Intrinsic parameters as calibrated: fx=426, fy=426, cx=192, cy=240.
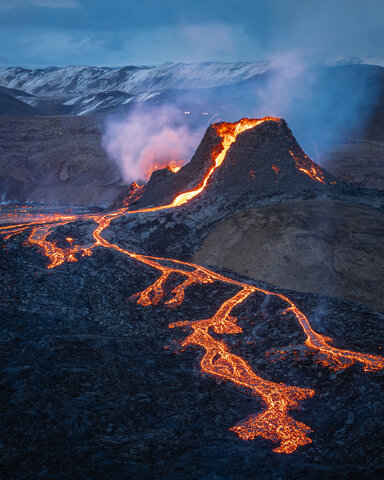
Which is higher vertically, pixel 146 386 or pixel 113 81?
pixel 113 81

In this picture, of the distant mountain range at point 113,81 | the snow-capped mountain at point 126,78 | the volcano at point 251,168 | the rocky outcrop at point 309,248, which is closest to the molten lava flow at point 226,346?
the rocky outcrop at point 309,248

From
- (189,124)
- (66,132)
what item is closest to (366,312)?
(189,124)

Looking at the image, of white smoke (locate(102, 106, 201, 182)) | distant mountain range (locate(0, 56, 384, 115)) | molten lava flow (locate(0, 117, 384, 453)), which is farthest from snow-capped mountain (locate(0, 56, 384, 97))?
molten lava flow (locate(0, 117, 384, 453))

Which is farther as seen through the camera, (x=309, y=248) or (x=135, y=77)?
(x=135, y=77)

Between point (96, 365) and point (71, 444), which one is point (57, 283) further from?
point (71, 444)

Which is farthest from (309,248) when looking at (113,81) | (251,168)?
(113,81)

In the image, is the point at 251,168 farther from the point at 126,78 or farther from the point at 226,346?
the point at 126,78
